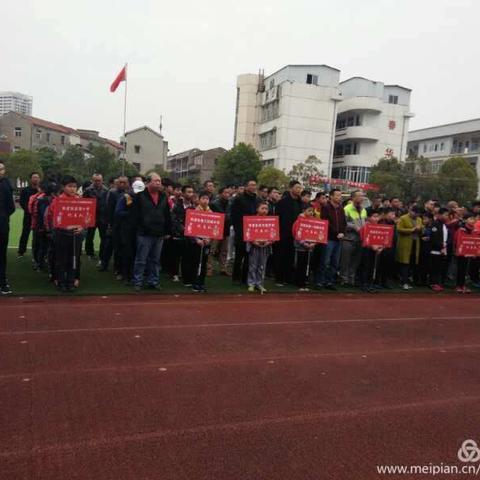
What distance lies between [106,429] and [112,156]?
4827cm

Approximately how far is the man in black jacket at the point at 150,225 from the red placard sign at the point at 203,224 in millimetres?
386

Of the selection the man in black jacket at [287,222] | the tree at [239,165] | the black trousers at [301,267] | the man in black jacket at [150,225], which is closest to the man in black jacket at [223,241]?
the man in black jacket at [287,222]

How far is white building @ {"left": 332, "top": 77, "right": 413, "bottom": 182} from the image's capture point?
55.7 metres

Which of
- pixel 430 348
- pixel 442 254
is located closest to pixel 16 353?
pixel 430 348

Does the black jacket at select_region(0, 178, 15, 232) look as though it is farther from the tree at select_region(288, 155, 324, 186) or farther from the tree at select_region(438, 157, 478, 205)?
the tree at select_region(438, 157, 478, 205)

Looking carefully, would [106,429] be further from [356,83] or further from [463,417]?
[356,83]

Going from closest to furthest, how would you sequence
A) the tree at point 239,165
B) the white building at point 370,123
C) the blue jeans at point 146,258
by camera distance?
the blue jeans at point 146,258
the tree at point 239,165
the white building at point 370,123

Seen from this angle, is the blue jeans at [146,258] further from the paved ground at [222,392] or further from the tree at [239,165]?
the tree at [239,165]

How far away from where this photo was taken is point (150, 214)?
7902mm

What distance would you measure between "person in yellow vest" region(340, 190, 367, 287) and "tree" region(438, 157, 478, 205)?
92.9 ft

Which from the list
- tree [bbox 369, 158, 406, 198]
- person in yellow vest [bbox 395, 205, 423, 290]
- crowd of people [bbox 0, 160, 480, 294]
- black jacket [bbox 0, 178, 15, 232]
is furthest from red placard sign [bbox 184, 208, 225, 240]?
tree [bbox 369, 158, 406, 198]

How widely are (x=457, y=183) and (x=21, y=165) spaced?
34.3 metres

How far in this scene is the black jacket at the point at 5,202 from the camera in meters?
7.07

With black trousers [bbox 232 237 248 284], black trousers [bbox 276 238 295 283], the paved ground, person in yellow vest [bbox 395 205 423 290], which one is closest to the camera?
the paved ground
